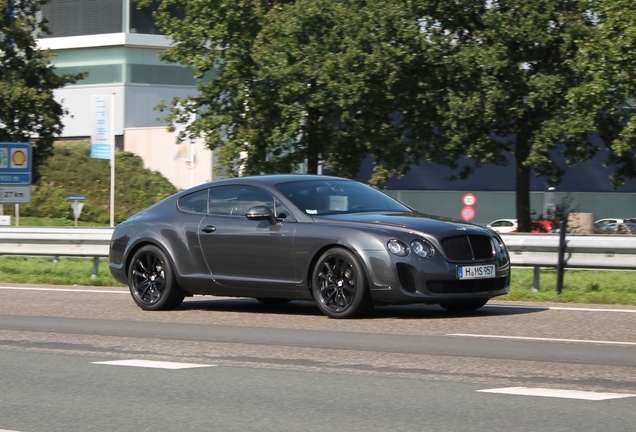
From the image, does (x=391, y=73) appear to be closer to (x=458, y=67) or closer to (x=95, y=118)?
(x=458, y=67)

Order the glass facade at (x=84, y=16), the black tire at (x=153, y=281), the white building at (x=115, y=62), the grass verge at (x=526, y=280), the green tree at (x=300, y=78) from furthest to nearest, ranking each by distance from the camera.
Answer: the glass facade at (x=84, y=16) → the white building at (x=115, y=62) → the green tree at (x=300, y=78) → the grass verge at (x=526, y=280) → the black tire at (x=153, y=281)

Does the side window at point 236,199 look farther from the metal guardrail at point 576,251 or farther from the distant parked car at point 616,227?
the distant parked car at point 616,227

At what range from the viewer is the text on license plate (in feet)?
37.0

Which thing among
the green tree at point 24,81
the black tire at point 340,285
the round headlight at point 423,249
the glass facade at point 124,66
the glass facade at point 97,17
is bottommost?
the black tire at point 340,285

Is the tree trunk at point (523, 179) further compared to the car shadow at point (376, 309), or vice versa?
the tree trunk at point (523, 179)

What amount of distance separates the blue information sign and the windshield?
→ 13752mm

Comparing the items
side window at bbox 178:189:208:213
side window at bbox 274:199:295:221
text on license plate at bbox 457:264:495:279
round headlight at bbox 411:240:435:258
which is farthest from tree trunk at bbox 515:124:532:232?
round headlight at bbox 411:240:435:258

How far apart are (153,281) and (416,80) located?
2538cm

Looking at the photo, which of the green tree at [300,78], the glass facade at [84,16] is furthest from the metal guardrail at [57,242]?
the glass facade at [84,16]

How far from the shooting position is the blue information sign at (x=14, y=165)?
2503 centimetres

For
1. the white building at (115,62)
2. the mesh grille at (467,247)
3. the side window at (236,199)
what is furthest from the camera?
the white building at (115,62)

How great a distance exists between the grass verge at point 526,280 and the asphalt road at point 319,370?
1.01 metres

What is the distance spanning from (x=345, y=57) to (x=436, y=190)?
30.7 m

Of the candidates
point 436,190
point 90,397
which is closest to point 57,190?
point 436,190
